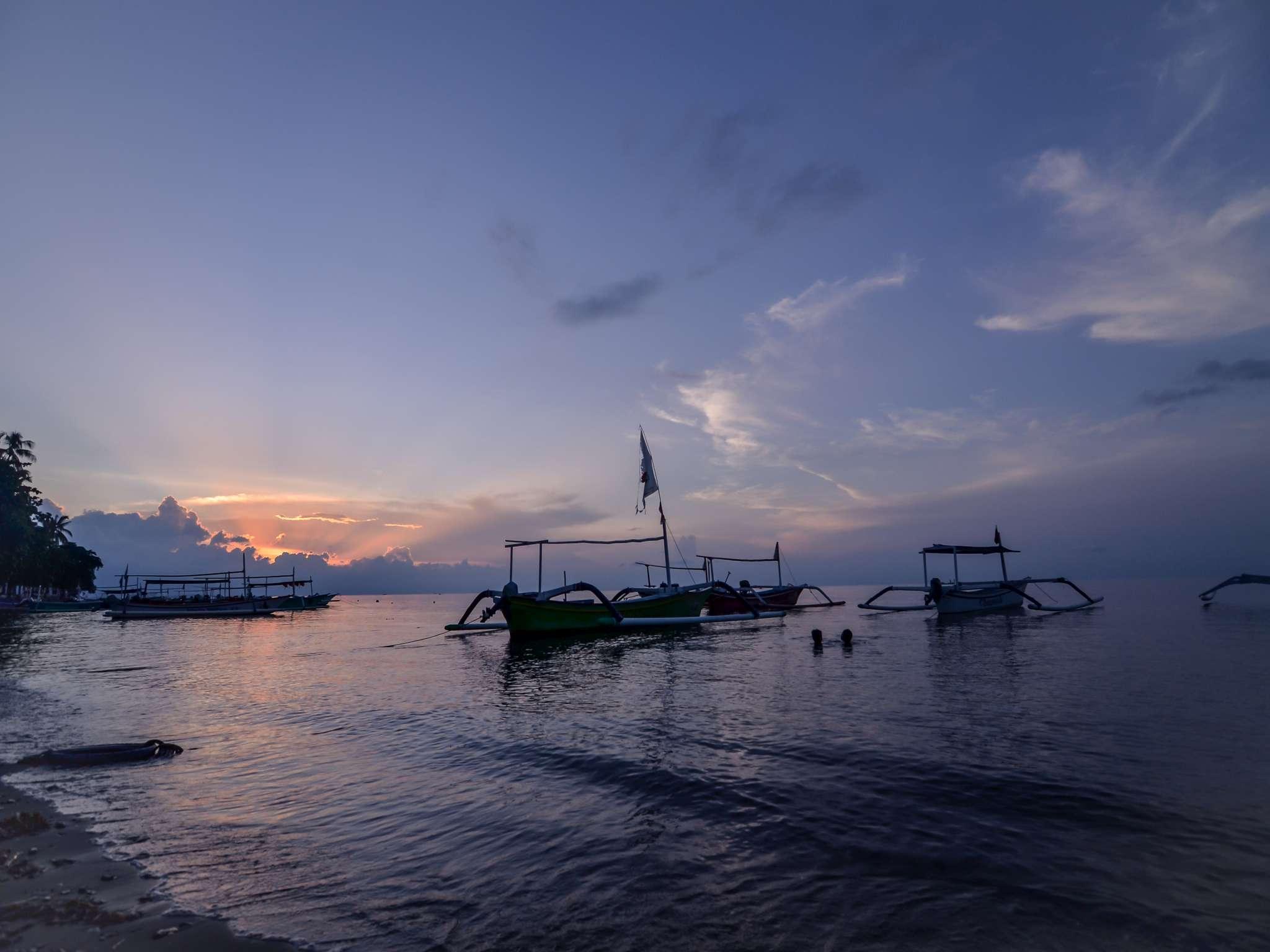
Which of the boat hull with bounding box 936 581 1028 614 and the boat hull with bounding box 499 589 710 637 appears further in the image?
the boat hull with bounding box 936 581 1028 614

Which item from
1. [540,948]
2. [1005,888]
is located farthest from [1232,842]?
[540,948]

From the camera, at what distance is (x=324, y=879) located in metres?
7.05

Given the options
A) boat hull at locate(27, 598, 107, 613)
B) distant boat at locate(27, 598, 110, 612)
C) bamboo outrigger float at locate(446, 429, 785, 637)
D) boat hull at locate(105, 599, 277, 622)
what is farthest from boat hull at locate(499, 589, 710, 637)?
boat hull at locate(27, 598, 107, 613)

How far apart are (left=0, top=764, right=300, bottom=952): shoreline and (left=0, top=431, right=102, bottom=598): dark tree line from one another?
85.1 metres

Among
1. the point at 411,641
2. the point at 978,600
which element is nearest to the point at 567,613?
the point at 411,641

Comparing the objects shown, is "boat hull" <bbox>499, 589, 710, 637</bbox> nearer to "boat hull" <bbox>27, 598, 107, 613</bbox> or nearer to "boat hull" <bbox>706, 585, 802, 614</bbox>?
"boat hull" <bbox>706, 585, 802, 614</bbox>

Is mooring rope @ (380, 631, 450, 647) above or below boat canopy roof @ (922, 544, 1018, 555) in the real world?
below

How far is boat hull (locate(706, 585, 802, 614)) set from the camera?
56.9 meters

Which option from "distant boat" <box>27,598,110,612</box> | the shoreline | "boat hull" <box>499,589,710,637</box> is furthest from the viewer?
"distant boat" <box>27,598,110,612</box>

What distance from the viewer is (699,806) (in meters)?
9.58

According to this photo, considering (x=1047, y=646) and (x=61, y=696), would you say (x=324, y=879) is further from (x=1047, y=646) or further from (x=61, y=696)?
(x=1047, y=646)

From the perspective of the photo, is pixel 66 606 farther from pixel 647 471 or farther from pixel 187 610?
pixel 647 471

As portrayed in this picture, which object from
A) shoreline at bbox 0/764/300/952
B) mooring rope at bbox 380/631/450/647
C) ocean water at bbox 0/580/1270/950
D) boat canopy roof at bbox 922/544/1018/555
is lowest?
mooring rope at bbox 380/631/450/647

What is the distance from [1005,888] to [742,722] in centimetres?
927
